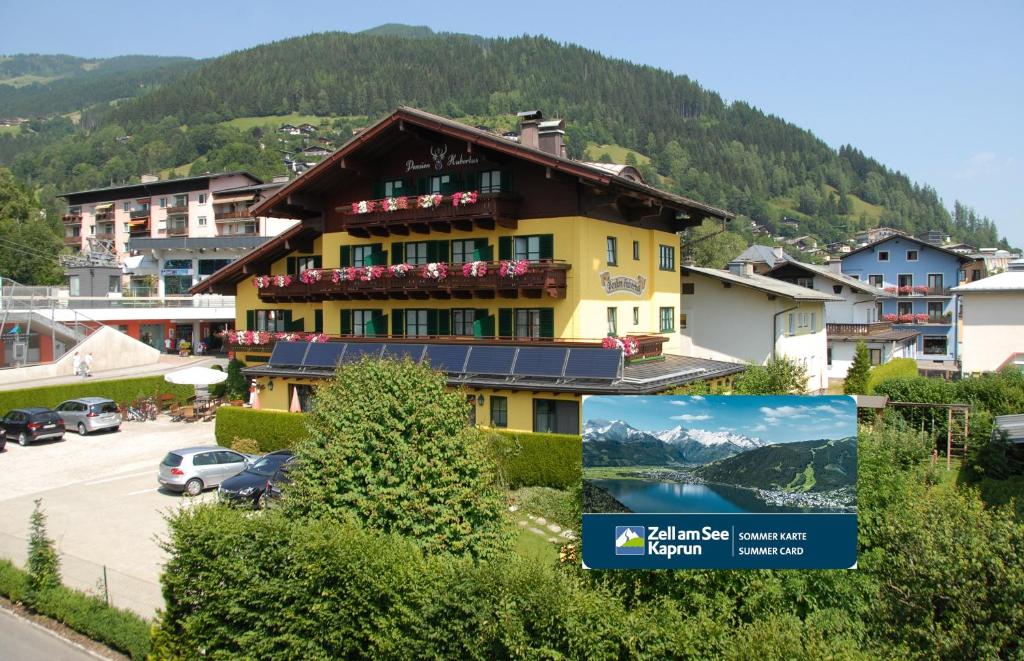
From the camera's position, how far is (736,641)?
28.5 ft

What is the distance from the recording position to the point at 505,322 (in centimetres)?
3284

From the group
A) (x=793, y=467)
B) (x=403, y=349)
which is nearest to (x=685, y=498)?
(x=793, y=467)

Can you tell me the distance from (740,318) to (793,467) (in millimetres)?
32811

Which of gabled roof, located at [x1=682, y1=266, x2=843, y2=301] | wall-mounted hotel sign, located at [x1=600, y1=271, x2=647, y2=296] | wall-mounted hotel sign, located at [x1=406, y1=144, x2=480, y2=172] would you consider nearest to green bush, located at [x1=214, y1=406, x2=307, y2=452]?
wall-mounted hotel sign, located at [x1=406, y1=144, x2=480, y2=172]

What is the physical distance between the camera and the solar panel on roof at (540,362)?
28.6 metres

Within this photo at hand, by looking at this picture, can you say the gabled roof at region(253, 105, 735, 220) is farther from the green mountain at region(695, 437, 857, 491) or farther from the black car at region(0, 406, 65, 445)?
the green mountain at region(695, 437, 857, 491)

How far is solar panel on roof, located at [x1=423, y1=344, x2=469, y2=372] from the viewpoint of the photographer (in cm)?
3077

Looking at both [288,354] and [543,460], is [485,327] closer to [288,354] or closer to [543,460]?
[543,460]

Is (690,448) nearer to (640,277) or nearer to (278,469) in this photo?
(278,469)

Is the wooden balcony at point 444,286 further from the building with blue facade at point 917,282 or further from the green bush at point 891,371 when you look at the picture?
the building with blue facade at point 917,282

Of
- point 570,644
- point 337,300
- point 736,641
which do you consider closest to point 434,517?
point 570,644

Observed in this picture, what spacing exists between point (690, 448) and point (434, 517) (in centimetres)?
606

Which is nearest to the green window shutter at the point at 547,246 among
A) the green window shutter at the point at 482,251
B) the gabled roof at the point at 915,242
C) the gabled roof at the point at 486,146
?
the green window shutter at the point at 482,251

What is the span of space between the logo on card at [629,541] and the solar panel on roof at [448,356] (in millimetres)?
22890
